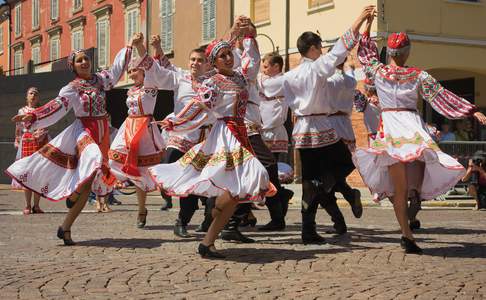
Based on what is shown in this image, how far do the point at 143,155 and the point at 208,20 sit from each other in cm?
2047

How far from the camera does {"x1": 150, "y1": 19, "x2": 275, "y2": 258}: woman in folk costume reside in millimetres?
7113

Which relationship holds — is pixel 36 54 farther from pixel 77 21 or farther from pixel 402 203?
pixel 402 203

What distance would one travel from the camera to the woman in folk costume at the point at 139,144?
32.7ft

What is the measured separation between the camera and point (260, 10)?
2684 centimetres

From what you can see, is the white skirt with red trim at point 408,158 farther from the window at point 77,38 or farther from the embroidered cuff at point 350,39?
the window at point 77,38

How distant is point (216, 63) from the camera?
754 cm

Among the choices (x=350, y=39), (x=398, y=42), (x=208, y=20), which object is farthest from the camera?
(x=208, y=20)

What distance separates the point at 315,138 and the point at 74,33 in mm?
35014

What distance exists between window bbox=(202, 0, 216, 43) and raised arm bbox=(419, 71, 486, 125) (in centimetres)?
2217

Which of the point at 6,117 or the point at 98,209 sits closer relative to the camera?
the point at 98,209

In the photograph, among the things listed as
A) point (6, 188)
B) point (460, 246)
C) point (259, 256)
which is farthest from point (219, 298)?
point (6, 188)

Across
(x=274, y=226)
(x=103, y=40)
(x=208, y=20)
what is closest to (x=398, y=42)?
(x=274, y=226)

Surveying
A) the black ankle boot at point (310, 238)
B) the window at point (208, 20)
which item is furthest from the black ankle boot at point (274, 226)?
the window at point (208, 20)

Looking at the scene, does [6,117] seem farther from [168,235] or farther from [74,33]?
[168,235]
